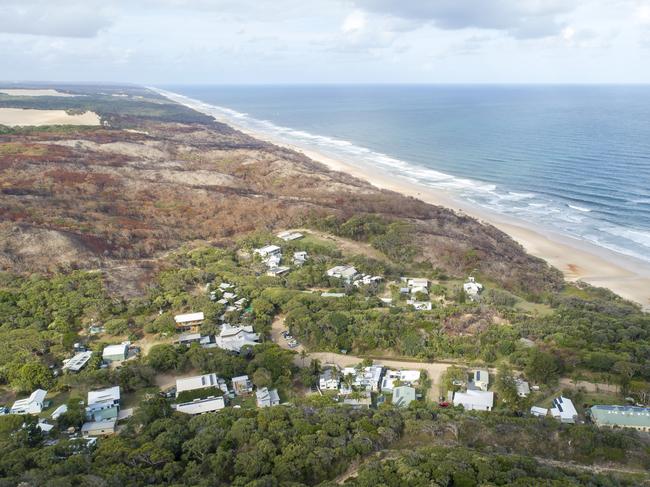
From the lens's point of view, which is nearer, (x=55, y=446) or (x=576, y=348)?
(x=55, y=446)

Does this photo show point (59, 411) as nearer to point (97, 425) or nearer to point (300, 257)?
point (97, 425)

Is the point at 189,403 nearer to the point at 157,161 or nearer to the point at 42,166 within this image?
the point at 42,166

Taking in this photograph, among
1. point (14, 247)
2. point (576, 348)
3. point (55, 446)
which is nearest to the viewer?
point (55, 446)

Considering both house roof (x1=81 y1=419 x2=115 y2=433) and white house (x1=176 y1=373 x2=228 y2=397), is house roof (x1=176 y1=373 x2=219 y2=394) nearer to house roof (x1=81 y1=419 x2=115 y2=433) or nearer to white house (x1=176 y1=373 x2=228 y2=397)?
white house (x1=176 y1=373 x2=228 y2=397)

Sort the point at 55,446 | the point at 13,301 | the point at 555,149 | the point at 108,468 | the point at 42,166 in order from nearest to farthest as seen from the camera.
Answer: the point at 108,468
the point at 55,446
the point at 13,301
the point at 42,166
the point at 555,149

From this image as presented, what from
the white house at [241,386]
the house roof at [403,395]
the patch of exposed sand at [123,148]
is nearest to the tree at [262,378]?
the white house at [241,386]

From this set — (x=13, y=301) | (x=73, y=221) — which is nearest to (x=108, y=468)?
(x=13, y=301)

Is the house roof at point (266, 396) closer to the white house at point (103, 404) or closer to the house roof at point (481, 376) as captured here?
the white house at point (103, 404)
